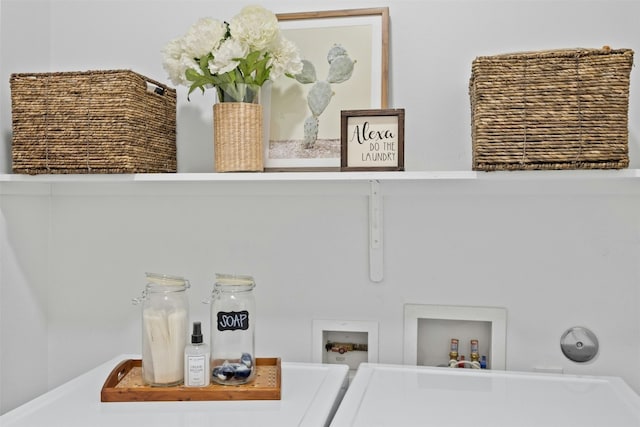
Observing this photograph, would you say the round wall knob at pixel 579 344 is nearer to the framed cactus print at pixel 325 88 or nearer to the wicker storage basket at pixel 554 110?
the wicker storage basket at pixel 554 110

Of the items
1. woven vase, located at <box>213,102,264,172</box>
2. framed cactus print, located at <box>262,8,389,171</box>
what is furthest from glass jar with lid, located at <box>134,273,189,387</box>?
framed cactus print, located at <box>262,8,389,171</box>

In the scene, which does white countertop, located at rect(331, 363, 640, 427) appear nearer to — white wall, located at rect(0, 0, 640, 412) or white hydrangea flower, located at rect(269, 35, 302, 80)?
white wall, located at rect(0, 0, 640, 412)

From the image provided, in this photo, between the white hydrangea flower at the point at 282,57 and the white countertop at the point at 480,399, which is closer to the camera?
the white countertop at the point at 480,399

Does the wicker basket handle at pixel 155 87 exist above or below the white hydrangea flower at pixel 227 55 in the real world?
below

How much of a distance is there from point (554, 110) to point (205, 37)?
0.78 meters

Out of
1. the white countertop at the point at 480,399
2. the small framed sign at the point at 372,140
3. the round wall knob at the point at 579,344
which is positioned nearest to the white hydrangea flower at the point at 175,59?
the small framed sign at the point at 372,140

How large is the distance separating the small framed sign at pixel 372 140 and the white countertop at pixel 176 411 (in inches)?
20.2

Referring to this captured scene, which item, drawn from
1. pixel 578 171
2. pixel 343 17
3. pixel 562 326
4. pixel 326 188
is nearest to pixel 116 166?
pixel 326 188

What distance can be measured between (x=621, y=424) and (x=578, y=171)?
512 millimetres

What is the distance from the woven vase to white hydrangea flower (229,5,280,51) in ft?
0.49

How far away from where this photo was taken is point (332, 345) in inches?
67.2

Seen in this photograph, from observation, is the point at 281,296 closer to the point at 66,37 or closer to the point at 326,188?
the point at 326,188

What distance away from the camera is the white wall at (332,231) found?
1.57 metres

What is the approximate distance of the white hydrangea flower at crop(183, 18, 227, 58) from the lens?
4.66 feet
